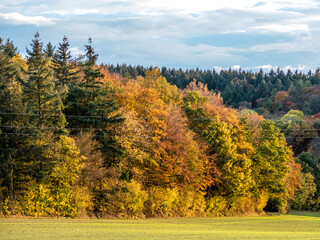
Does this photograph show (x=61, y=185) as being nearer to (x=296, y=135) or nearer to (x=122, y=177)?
(x=122, y=177)

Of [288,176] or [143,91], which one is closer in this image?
[143,91]

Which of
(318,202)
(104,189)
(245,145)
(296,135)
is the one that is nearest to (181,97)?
(245,145)

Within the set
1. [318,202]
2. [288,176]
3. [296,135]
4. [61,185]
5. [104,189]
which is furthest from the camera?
[296,135]

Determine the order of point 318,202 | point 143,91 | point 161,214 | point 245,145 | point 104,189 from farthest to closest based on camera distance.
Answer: point 318,202, point 245,145, point 143,91, point 161,214, point 104,189

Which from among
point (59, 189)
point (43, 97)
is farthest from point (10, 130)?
point (59, 189)

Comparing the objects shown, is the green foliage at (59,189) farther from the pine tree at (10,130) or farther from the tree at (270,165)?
the tree at (270,165)

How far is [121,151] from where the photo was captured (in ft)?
155

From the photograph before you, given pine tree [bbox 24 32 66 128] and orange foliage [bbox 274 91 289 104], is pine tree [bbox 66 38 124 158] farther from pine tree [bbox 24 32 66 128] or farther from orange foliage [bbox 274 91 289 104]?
orange foliage [bbox 274 91 289 104]

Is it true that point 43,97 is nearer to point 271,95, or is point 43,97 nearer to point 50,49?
point 50,49

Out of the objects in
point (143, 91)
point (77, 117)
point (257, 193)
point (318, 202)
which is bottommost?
point (318, 202)

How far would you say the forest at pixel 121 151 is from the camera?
42250mm

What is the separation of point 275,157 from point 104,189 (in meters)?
26.9

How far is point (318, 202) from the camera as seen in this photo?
247 feet

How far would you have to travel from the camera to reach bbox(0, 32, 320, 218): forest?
42250mm
